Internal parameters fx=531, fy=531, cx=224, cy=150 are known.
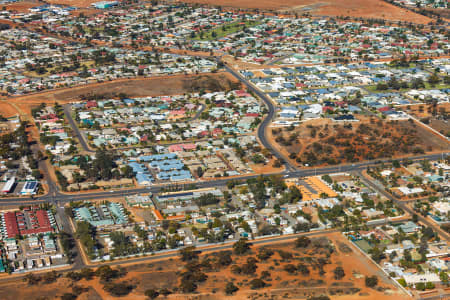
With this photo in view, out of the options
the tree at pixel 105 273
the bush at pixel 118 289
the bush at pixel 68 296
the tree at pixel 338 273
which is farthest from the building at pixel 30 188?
the tree at pixel 338 273

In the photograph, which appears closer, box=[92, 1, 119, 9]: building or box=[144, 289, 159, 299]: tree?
box=[144, 289, 159, 299]: tree

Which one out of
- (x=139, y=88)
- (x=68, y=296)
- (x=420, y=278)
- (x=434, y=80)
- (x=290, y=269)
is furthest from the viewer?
(x=434, y=80)

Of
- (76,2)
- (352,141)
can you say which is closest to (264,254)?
(352,141)

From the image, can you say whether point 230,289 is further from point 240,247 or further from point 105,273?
point 105,273

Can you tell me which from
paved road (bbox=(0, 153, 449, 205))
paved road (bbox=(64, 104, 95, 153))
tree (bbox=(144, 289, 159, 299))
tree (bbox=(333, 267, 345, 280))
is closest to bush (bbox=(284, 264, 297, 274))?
tree (bbox=(333, 267, 345, 280))

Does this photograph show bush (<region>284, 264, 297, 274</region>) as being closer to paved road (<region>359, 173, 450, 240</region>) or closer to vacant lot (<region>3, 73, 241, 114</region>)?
paved road (<region>359, 173, 450, 240</region>)

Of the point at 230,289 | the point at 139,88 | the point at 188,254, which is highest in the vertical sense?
the point at 139,88

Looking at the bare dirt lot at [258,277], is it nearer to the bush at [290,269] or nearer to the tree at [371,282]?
the bush at [290,269]
